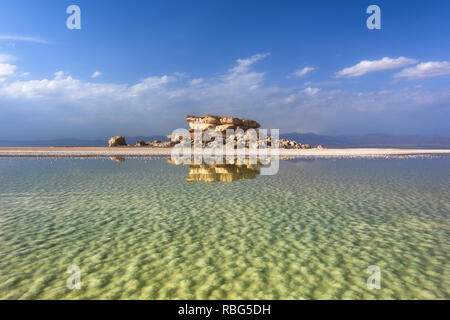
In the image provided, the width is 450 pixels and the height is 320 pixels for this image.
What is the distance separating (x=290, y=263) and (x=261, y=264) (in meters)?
0.77

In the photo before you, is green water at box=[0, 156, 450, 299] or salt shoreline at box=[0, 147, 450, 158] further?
salt shoreline at box=[0, 147, 450, 158]

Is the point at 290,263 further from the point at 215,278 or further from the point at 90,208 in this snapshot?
the point at 90,208

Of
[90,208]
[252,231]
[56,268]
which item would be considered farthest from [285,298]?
[90,208]

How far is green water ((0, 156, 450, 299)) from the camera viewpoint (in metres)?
5.27

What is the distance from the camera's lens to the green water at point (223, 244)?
5.27 meters

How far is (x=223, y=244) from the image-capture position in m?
7.50
